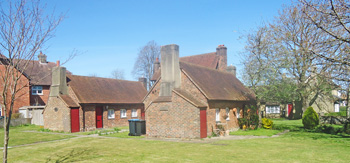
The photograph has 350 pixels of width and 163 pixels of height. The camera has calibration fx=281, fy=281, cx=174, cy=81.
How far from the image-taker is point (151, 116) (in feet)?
70.8

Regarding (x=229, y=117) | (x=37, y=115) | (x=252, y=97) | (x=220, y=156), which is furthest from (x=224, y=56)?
(x=220, y=156)

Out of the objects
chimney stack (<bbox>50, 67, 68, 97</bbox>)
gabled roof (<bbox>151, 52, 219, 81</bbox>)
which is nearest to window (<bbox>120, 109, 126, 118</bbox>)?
chimney stack (<bbox>50, 67, 68, 97</bbox>)

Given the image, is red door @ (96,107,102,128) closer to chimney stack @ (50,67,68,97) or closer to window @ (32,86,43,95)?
chimney stack @ (50,67,68,97)

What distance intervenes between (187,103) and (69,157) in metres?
8.95

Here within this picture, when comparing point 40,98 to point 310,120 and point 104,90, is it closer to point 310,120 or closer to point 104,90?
point 104,90

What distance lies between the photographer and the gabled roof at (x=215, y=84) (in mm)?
22487

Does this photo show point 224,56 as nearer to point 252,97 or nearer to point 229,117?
point 252,97

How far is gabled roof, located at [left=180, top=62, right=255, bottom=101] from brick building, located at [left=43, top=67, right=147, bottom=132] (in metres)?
10.7

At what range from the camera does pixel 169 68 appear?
22172 mm

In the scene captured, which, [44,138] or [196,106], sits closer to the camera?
[196,106]

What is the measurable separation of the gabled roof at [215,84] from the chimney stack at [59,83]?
1235 centimetres

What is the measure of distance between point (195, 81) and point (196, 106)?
327 cm

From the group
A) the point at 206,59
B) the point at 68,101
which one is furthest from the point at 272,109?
the point at 68,101

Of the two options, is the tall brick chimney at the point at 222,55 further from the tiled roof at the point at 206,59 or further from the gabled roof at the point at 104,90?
the gabled roof at the point at 104,90
